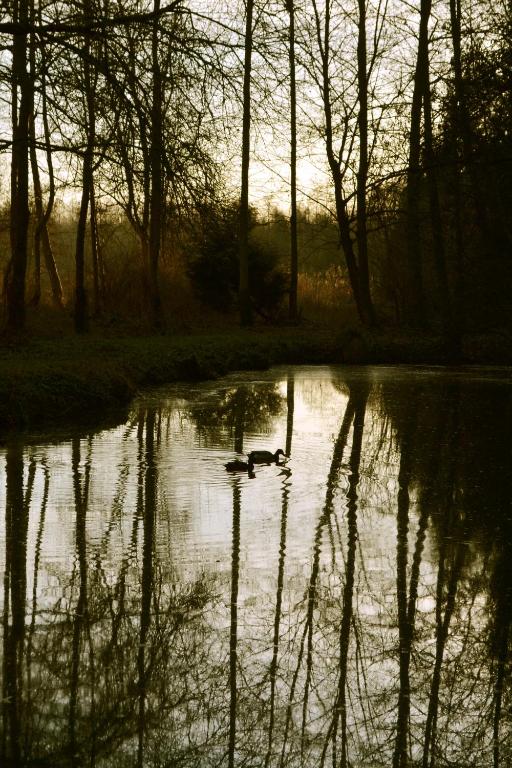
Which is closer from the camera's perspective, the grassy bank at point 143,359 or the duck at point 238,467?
the duck at point 238,467

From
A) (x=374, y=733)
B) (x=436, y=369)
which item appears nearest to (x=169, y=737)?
(x=374, y=733)

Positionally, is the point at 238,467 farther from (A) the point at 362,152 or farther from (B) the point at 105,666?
(A) the point at 362,152

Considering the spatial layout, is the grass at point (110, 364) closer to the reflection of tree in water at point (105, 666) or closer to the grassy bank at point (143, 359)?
the grassy bank at point (143, 359)

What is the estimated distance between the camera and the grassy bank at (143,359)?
10922mm

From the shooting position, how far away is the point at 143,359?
15.8 metres

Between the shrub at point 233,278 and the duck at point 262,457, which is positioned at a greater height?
the shrub at point 233,278

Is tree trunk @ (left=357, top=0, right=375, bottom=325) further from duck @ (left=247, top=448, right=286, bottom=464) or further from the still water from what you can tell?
duck @ (left=247, top=448, right=286, bottom=464)

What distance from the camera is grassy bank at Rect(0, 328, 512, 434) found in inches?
430

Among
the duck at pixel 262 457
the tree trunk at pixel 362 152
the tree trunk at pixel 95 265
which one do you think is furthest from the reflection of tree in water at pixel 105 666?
the tree trunk at pixel 95 265

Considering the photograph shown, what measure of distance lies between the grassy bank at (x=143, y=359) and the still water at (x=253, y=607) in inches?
69.9

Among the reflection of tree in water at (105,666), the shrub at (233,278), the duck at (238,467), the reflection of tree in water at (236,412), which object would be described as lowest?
the reflection of tree in water at (105,666)

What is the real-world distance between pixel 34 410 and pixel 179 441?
186cm

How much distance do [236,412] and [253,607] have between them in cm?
773

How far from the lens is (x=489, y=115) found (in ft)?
38.0
